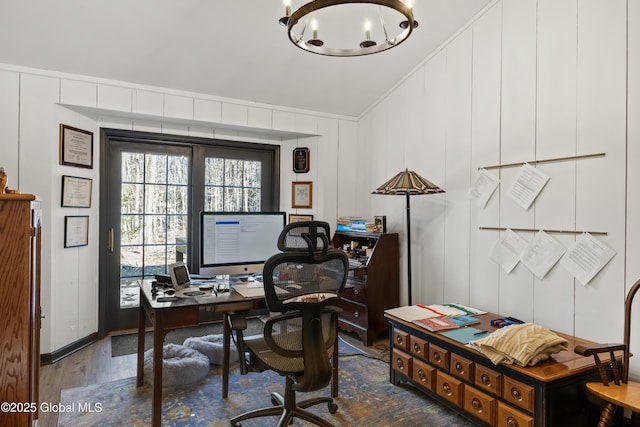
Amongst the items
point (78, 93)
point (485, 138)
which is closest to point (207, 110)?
point (78, 93)

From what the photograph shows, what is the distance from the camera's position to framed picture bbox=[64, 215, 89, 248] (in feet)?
10.0

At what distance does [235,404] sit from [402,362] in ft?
3.66

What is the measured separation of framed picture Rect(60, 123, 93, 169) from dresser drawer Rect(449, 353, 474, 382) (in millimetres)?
3239

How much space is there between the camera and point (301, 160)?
4.21 metres

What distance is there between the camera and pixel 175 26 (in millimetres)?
2697

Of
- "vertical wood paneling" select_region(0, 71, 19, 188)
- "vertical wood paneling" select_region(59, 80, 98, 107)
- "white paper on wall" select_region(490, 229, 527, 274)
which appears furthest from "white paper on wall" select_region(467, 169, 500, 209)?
"vertical wood paneling" select_region(0, 71, 19, 188)

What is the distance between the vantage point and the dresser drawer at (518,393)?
1746 mm

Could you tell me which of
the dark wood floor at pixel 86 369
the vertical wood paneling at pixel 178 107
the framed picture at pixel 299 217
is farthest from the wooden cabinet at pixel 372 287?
the vertical wood paneling at pixel 178 107

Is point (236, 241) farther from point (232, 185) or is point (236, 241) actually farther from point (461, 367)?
point (232, 185)

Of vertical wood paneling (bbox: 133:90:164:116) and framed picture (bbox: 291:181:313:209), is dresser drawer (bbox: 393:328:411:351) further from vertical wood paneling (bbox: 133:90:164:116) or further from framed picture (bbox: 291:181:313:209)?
vertical wood paneling (bbox: 133:90:164:116)

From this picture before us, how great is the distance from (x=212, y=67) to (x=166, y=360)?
2385 mm

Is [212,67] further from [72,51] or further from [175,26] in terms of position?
[72,51]

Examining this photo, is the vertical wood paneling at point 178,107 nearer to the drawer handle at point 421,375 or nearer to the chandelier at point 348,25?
the chandelier at point 348,25

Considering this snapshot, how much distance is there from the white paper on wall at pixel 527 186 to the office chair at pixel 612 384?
838mm
